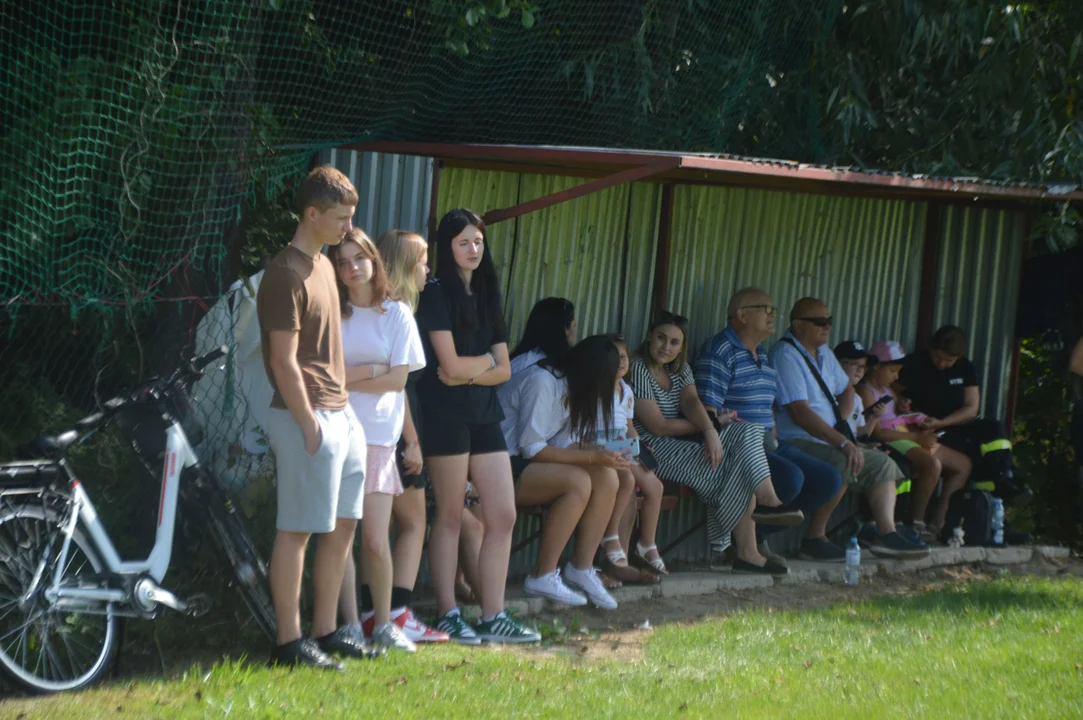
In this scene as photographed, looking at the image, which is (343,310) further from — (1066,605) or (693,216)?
(1066,605)

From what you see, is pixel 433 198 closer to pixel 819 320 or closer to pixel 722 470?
pixel 722 470

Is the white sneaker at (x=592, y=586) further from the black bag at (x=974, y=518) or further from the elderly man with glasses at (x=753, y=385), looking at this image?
the black bag at (x=974, y=518)

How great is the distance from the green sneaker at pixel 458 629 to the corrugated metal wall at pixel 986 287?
220 inches

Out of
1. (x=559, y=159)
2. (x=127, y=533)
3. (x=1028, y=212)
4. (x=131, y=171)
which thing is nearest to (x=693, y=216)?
(x=559, y=159)

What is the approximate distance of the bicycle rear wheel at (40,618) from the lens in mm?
5285

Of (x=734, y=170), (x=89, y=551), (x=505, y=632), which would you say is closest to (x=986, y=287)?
(x=734, y=170)

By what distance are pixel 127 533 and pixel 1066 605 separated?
16.8 feet

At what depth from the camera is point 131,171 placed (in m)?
6.57

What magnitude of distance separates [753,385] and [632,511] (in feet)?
4.21

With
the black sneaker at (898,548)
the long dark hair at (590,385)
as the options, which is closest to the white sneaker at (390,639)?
the long dark hair at (590,385)

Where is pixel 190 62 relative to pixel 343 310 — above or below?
above

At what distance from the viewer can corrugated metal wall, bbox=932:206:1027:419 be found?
36.1 ft

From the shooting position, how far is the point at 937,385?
10.3 meters

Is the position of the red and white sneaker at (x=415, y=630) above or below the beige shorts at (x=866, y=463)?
below
